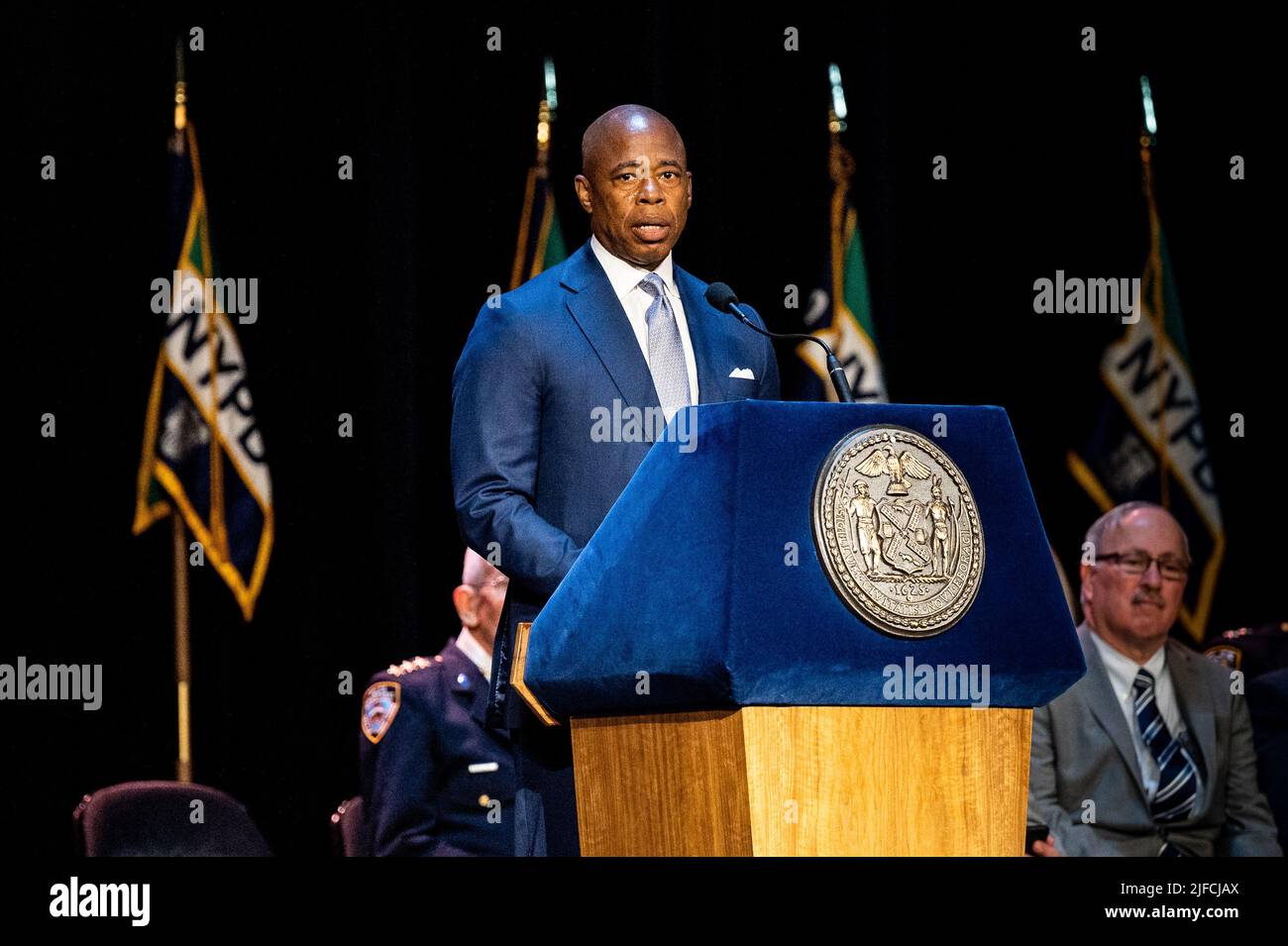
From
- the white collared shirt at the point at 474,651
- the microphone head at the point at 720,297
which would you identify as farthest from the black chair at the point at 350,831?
the microphone head at the point at 720,297

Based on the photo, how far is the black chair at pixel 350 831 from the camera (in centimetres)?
397

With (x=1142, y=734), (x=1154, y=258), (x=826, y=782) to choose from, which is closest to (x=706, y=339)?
(x=826, y=782)

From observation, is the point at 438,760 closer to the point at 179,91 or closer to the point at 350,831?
the point at 350,831

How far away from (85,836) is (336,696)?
1485 millimetres

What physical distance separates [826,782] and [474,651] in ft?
9.45

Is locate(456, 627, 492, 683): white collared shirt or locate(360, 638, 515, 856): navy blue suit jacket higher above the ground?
locate(456, 627, 492, 683): white collared shirt

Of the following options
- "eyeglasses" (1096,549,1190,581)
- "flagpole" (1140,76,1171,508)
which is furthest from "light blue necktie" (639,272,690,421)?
"flagpole" (1140,76,1171,508)

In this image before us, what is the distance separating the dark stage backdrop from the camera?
464 centimetres

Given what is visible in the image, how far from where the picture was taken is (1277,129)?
5.33 metres

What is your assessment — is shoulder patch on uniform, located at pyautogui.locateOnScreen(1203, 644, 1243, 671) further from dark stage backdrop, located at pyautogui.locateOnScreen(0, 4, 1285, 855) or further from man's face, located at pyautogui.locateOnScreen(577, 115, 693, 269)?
man's face, located at pyautogui.locateOnScreen(577, 115, 693, 269)

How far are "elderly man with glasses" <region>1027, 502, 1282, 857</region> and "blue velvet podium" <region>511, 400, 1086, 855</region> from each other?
1773mm

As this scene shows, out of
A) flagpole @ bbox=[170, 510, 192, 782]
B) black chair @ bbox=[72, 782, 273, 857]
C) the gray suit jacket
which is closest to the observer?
black chair @ bbox=[72, 782, 273, 857]

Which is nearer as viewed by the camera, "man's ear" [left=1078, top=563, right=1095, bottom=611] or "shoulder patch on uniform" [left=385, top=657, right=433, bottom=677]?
"man's ear" [left=1078, top=563, right=1095, bottom=611]
